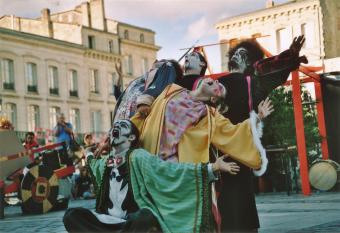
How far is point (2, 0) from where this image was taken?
8.86 metres

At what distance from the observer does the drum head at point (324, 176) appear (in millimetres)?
14625

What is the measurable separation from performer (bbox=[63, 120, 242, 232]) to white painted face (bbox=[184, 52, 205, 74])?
0.86 meters

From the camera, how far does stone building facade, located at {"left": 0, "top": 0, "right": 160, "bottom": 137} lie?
Answer: 4797 cm

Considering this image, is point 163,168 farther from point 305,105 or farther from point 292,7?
point 292,7

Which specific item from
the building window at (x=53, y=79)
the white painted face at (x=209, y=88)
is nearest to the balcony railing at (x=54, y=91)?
the building window at (x=53, y=79)

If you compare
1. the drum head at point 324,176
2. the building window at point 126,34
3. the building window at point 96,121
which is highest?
the building window at point 126,34

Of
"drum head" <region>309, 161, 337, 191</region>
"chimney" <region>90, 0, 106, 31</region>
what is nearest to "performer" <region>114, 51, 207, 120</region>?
"drum head" <region>309, 161, 337, 191</region>

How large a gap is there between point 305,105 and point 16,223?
6.94 metres

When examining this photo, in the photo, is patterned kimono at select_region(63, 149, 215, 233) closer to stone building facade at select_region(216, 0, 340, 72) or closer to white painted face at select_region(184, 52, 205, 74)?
white painted face at select_region(184, 52, 205, 74)

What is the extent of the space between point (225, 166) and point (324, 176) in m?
9.61

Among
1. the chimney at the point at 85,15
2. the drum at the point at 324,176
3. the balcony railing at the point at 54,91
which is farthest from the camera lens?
the chimney at the point at 85,15

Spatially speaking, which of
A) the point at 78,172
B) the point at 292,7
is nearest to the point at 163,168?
the point at 78,172

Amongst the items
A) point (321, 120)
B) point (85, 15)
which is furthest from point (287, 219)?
point (85, 15)

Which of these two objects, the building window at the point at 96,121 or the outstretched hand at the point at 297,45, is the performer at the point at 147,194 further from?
the building window at the point at 96,121
